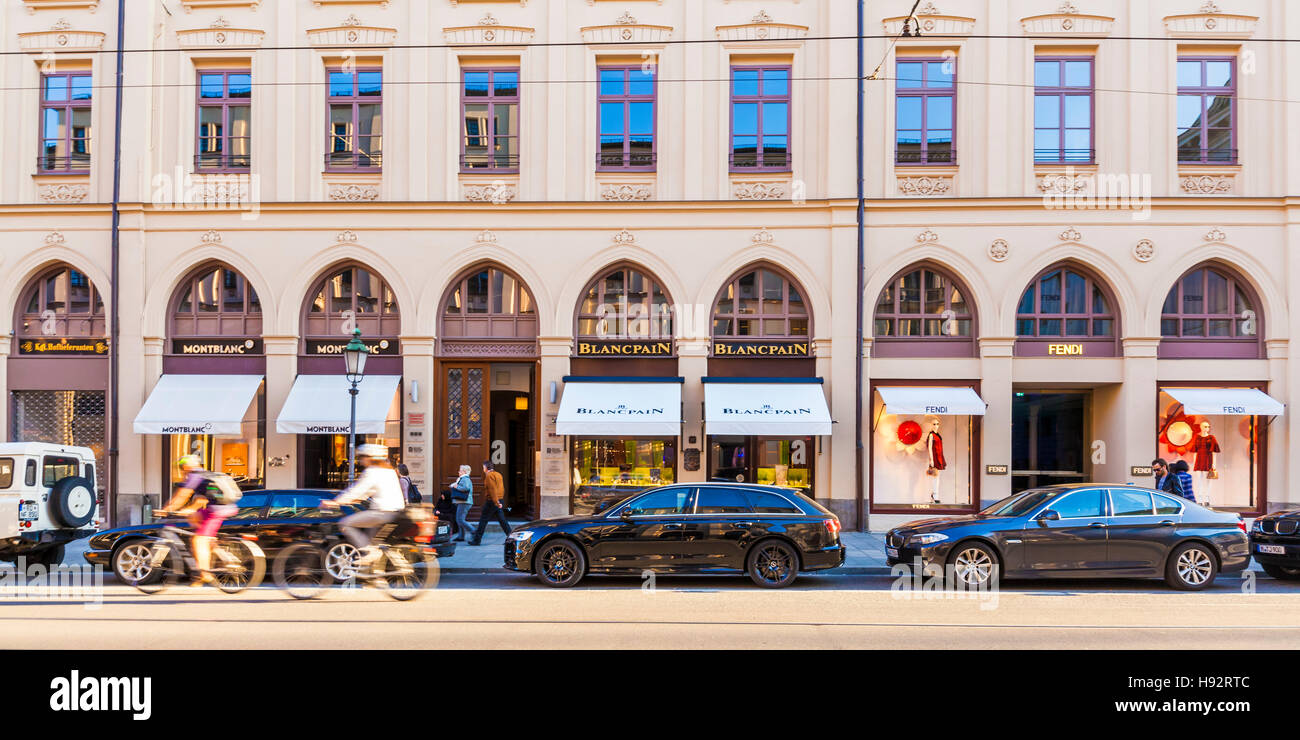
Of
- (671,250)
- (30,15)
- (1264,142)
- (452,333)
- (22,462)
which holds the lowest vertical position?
(22,462)

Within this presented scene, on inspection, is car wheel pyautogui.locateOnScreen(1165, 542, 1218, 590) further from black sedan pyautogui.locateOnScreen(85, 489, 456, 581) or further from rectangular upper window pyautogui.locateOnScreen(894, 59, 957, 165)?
black sedan pyautogui.locateOnScreen(85, 489, 456, 581)

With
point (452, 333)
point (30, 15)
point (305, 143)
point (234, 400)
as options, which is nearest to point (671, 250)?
point (452, 333)

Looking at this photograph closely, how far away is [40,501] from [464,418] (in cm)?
788

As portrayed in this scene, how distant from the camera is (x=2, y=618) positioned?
8.84 meters

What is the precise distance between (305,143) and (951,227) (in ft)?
45.4

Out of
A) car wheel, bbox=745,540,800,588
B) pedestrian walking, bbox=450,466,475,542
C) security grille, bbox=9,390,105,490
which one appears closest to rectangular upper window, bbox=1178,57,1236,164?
car wheel, bbox=745,540,800,588

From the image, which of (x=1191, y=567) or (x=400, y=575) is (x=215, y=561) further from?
(x=1191, y=567)

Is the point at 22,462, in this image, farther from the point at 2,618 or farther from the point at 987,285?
the point at 987,285

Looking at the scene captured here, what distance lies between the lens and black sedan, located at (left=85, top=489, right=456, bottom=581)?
1165 centimetres

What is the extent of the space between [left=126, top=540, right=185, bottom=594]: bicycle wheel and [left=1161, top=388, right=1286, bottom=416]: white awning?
58.4 ft

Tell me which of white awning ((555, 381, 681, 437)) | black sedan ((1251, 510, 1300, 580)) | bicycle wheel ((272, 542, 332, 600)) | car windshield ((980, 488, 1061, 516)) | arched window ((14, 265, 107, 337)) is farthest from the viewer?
arched window ((14, 265, 107, 337))

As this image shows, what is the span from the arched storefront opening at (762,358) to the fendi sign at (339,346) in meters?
6.82

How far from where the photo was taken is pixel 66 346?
61.3 ft

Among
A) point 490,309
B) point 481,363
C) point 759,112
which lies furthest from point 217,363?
point 759,112
